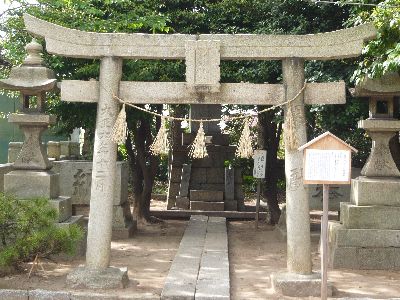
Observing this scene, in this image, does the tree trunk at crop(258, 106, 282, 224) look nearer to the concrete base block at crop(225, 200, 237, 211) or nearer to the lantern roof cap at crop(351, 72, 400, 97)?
the concrete base block at crop(225, 200, 237, 211)

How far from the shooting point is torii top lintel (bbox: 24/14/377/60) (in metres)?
7.62

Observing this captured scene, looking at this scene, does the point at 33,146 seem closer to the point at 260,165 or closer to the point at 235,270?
the point at 235,270

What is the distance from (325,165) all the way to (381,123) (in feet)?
12.4

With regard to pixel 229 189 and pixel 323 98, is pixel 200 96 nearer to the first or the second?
pixel 323 98

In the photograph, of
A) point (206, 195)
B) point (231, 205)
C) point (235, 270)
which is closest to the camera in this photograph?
point (235, 270)

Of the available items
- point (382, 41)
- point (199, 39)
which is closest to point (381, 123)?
point (382, 41)

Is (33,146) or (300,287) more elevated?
(33,146)

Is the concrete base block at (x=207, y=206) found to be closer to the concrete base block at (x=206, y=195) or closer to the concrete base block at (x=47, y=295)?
the concrete base block at (x=206, y=195)

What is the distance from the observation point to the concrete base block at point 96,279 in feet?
24.4

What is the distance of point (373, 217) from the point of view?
9.41 m

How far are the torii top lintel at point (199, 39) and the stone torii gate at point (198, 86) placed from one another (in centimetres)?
1

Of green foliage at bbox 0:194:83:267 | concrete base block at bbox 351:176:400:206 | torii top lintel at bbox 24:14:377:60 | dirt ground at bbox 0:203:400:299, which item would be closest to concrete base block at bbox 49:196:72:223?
dirt ground at bbox 0:203:400:299

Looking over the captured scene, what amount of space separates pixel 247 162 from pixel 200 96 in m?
16.0

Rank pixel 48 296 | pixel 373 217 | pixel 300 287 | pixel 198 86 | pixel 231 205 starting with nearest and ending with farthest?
pixel 48 296
pixel 300 287
pixel 198 86
pixel 373 217
pixel 231 205
